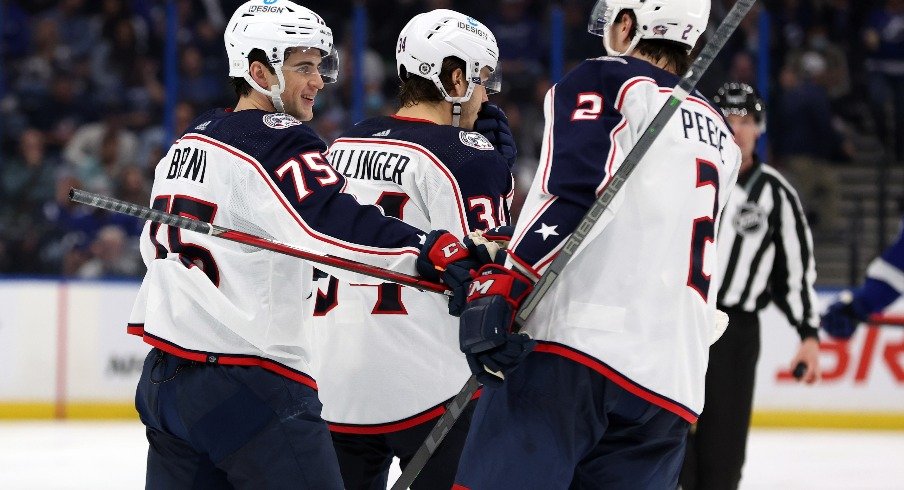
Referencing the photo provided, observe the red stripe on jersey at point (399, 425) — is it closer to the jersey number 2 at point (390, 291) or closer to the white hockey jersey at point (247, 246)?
the jersey number 2 at point (390, 291)

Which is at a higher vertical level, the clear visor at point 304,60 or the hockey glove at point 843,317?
the clear visor at point 304,60

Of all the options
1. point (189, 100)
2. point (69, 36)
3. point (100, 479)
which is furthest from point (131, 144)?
point (100, 479)

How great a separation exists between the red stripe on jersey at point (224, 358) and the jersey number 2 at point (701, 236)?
69 centimetres

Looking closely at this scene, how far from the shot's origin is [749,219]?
4.10 m

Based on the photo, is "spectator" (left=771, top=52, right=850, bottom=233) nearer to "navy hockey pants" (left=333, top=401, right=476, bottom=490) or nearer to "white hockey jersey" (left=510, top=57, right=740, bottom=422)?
"navy hockey pants" (left=333, top=401, right=476, bottom=490)

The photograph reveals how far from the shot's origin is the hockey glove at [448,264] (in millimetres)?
2363

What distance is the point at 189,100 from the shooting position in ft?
A: 26.9

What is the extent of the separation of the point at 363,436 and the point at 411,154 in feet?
1.91

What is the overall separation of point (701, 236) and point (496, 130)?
951mm

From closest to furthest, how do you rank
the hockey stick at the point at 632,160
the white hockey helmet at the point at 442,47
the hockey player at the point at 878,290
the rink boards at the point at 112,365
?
the hockey stick at the point at 632,160, the hockey player at the point at 878,290, the white hockey helmet at the point at 442,47, the rink boards at the point at 112,365

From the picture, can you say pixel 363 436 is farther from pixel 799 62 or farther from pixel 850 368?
pixel 799 62

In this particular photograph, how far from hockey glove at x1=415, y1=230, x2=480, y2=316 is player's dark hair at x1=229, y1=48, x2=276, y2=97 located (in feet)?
1.44

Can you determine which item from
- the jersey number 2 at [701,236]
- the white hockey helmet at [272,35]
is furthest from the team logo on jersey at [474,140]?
the jersey number 2 at [701,236]

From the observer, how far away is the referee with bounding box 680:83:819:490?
12.4 ft
